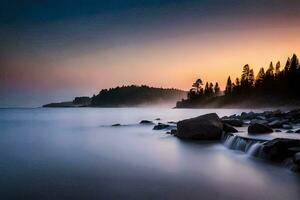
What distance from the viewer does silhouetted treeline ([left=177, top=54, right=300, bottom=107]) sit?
100.0 meters

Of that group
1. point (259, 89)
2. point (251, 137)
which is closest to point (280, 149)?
point (251, 137)

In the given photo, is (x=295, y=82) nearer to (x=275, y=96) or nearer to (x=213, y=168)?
(x=275, y=96)

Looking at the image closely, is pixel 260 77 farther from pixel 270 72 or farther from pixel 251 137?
pixel 251 137

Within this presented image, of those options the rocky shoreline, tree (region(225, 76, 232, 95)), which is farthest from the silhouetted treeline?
the rocky shoreline

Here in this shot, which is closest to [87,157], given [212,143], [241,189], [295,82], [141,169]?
[141,169]

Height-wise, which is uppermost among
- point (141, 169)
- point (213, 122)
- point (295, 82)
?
point (295, 82)

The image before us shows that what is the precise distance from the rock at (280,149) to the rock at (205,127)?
8867 millimetres

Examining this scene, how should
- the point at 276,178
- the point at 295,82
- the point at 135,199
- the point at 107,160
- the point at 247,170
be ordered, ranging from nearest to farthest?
the point at 135,199 → the point at 276,178 → the point at 247,170 → the point at 107,160 → the point at 295,82

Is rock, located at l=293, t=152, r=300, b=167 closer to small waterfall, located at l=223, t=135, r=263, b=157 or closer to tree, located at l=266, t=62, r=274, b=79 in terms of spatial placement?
small waterfall, located at l=223, t=135, r=263, b=157

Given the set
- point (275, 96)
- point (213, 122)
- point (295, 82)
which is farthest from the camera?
point (275, 96)

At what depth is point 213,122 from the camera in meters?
26.5

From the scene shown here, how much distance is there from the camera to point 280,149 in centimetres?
1689

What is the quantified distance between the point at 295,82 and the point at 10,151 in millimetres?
91822

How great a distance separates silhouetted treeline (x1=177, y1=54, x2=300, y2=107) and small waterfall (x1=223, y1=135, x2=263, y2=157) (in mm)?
76543
